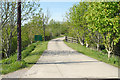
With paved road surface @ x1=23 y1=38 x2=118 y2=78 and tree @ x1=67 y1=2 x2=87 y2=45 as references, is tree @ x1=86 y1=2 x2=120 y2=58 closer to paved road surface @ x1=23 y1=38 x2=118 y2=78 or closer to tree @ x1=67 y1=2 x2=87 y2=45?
paved road surface @ x1=23 y1=38 x2=118 y2=78

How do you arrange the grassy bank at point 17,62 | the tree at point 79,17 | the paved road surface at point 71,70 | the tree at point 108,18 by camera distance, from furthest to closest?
the tree at point 79,17 < the tree at point 108,18 < the grassy bank at point 17,62 < the paved road surface at point 71,70

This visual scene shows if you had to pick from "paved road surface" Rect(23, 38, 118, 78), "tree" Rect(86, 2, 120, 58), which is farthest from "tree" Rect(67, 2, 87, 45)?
"paved road surface" Rect(23, 38, 118, 78)

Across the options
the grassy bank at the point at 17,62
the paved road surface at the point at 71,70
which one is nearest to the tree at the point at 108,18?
the paved road surface at the point at 71,70

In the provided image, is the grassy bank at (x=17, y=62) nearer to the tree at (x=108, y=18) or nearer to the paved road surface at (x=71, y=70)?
the paved road surface at (x=71, y=70)

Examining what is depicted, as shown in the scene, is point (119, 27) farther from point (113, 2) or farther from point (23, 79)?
point (23, 79)

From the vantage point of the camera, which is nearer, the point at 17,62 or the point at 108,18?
the point at 17,62

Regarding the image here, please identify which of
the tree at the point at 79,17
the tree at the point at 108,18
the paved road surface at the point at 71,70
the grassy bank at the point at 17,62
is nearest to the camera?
the paved road surface at the point at 71,70

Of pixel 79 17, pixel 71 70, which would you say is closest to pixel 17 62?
pixel 71 70

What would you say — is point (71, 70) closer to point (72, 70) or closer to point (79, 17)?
point (72, 70)

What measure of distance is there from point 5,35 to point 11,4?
5996 mm

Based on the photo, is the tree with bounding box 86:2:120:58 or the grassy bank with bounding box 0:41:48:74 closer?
the grassy bank with bounding box 0:41:48:74

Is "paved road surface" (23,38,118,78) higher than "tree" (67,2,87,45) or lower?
lower

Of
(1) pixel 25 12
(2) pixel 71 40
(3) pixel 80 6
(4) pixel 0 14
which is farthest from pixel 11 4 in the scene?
(2) pixel 71 40

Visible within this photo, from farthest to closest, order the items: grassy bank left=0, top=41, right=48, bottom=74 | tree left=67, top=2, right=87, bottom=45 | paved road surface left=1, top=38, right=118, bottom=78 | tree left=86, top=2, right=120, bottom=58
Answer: tree left=67, top=2, right=87, bottom=45 < tree left=86, top=2, right=120, bottom=58 < grassy bank left=0, top=41, right=48, bottom=74 < paved road surface left=1, top=38, right=118, bottom=78
